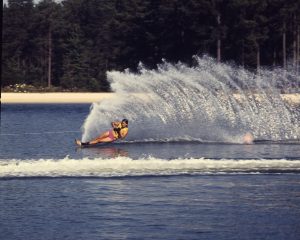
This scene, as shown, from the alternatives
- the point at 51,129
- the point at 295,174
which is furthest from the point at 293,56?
the point at 295,174

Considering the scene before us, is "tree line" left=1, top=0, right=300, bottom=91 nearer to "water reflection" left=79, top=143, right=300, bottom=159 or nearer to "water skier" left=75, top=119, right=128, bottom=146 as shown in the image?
"water reflection" left=79, top=143, right=300, bottom=159

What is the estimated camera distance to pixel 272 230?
20.9 m

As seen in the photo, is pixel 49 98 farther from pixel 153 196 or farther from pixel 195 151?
pixel 153 196

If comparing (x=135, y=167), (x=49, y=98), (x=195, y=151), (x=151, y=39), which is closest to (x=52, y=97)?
(x=49, y=98)

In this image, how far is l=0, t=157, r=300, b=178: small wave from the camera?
29797mm

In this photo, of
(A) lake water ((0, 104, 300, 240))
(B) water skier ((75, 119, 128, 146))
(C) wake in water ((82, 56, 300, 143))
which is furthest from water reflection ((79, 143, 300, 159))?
(C) wake in water ((82, 56, 300, 143))

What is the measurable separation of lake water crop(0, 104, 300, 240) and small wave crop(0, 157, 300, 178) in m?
0.04

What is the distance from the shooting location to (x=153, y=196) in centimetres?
2589

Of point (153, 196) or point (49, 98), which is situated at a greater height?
point (49, 98)

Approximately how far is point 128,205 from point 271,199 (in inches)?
166

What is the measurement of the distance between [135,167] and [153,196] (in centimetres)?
490

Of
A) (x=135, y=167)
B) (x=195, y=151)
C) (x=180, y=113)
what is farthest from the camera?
(x=180, y=113)

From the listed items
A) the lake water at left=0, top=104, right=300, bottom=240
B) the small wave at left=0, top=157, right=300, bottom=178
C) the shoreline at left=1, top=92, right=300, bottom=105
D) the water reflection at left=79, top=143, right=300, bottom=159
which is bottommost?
the lake water at left=0, top=104, right=300, bottom=240

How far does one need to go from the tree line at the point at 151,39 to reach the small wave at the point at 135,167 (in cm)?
8555
